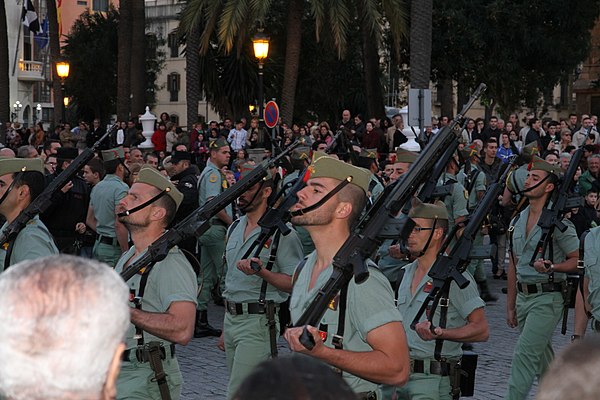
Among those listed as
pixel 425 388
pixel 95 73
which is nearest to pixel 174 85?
pixel 95 73

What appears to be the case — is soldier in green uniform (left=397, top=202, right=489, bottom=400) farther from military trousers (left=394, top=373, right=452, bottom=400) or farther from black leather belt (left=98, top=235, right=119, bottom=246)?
black leather belt (left=98, top=235, right=119, bottom=246)

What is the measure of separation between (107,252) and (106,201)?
57cm

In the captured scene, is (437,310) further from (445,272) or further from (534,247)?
(534,247)

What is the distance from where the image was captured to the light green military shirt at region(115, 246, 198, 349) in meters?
5.64

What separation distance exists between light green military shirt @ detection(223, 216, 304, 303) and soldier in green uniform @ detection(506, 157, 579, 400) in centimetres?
178

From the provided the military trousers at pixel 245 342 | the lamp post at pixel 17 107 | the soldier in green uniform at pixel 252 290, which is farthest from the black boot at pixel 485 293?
the lamp post at pixel 17 107

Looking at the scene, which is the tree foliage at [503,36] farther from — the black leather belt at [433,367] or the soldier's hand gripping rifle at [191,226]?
the black leather belt at [433,367]

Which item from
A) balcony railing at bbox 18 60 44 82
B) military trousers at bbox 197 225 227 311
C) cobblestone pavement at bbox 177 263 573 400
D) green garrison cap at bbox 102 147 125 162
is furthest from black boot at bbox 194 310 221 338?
balcony railing at bbox 18 60 44 82

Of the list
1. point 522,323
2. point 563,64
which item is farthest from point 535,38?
point 522,323

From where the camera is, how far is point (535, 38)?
35.0m

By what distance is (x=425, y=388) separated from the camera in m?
6.33

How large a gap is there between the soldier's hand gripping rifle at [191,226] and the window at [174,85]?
3093 inches

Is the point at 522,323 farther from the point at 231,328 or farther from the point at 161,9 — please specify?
the point at 161,9

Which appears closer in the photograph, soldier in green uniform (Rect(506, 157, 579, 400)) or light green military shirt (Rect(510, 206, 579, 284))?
soldier in green uniform (Rect(506, 157, 579, 400))
